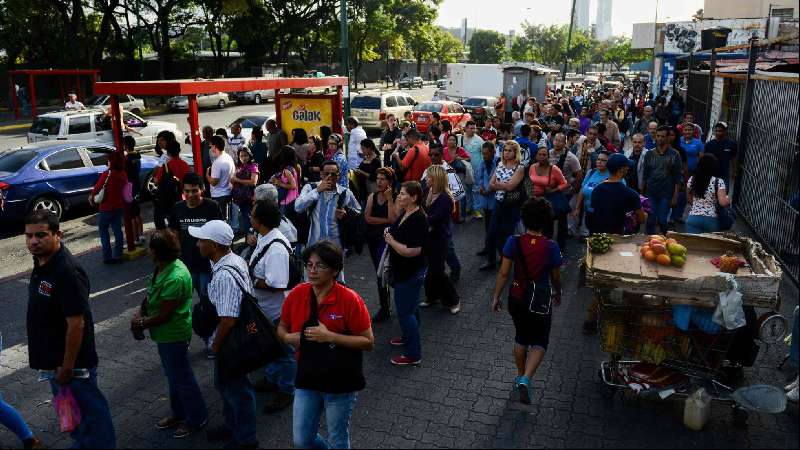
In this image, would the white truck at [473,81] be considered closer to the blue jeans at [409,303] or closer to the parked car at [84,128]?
the parked car at [84,128]

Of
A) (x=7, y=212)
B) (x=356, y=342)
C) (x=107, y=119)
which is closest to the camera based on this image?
(x=356, y=342)

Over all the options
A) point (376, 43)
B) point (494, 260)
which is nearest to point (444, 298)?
point (494, 260)

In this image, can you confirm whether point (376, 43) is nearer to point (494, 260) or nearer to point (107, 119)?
point (107, 119)

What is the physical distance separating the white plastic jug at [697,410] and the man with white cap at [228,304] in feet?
10.6

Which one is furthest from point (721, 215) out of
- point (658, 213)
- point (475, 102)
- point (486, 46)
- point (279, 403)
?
point (486, 46)

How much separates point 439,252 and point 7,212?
7.99 metres

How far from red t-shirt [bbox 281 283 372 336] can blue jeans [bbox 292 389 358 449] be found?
1.29 feet

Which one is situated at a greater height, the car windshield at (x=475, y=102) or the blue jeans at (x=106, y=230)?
the car windshield at (x=475, y=102)

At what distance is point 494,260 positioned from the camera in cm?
879

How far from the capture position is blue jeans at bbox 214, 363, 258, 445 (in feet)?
14.4

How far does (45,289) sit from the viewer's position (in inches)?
160

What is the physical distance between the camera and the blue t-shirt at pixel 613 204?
6.63m

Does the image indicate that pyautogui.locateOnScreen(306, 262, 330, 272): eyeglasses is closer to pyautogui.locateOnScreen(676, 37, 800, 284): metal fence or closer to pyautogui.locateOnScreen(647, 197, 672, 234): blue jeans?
pyautogui.locateOnScreen(676, 37, 800, 284): metal fence

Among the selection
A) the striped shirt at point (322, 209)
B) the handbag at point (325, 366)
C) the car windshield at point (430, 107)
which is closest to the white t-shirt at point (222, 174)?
the striped shirt at point (322, 209)
